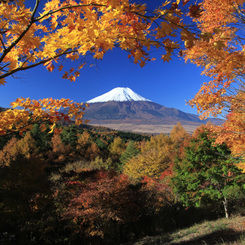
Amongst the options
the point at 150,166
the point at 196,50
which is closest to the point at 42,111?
the point at 196,50

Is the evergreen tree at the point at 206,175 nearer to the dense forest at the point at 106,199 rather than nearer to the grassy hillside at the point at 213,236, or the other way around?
the dense forest at the point at 106,199

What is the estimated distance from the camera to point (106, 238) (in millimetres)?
15758

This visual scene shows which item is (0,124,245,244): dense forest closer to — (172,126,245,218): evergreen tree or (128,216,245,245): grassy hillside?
(172,126,245,218): evergreen tree

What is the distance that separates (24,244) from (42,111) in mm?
13061

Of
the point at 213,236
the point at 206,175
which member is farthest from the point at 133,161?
the point at 213,236

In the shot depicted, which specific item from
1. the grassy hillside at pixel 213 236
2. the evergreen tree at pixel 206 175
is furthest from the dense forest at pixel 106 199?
the grassy hillside at pixel 213 236

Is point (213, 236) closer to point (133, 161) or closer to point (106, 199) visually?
point (106, 199)

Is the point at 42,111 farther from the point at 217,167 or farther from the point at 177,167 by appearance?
the point at 177,167

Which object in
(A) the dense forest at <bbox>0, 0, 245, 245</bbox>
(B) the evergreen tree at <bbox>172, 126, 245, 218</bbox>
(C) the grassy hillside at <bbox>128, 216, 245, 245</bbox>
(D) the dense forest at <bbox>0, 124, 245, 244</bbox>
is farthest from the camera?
(B) the evergreen tree at <bbox>172, 126, 245, 218</bbox>

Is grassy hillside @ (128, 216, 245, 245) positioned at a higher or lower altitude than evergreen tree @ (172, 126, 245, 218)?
lower

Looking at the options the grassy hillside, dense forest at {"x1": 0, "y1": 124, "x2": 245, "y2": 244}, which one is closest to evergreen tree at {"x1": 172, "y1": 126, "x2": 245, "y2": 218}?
dense forest at {"x1": 0, "y1": 124, "x2": 245, "y2": 244}

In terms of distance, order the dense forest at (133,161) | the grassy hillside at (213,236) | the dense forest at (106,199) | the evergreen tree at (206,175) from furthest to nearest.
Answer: the evergreen tree at (206,175)
the dense forest at (106,199)
the grassy hillside at (213,236)
the dense forest at (133,161)

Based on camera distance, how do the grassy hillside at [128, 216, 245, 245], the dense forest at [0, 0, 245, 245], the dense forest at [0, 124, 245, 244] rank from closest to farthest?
the dense forest at [0, 0, 245, 245] → the grassy hillside at [128, 216, 245, 245] → the dense forest at [0, 124, 245, 244]

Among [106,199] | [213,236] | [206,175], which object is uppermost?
[206,175]
